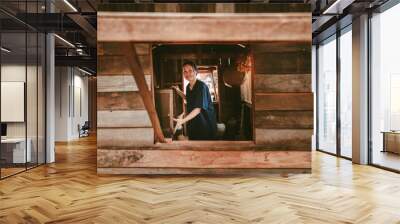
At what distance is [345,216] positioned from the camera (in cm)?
415

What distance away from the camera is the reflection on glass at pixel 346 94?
9.04 meters

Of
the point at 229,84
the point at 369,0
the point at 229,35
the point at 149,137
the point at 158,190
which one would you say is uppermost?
the point at 369,0

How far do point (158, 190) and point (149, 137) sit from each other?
146 centimetres

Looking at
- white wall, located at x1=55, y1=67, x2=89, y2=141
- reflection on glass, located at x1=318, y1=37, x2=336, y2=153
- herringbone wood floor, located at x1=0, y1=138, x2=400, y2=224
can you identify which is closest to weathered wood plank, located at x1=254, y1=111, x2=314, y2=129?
herringbone wood floor, located at x1=0, y1=138, x2=400, y2=224

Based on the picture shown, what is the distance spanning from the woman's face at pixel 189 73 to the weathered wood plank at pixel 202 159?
4.61ft

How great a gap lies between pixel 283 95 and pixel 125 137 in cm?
310

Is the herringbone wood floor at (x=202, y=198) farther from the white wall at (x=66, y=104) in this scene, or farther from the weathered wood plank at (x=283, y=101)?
the white wall at (x=66, y=104)

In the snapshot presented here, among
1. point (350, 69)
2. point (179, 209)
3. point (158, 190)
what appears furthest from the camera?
point (350, 69)

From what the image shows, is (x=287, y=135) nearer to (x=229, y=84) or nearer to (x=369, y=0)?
(x=229, y=84)

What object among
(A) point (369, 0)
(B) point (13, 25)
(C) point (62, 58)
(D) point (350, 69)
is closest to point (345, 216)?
(A) point (369, 0)

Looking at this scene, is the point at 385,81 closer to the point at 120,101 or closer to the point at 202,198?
the point at 202,198

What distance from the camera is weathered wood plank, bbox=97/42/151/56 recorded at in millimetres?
6871

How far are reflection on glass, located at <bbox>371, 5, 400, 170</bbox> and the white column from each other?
151 mm

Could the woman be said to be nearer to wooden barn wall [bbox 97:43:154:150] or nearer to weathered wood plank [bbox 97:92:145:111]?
wooden barn wall [bbox 97:43:154:150]
